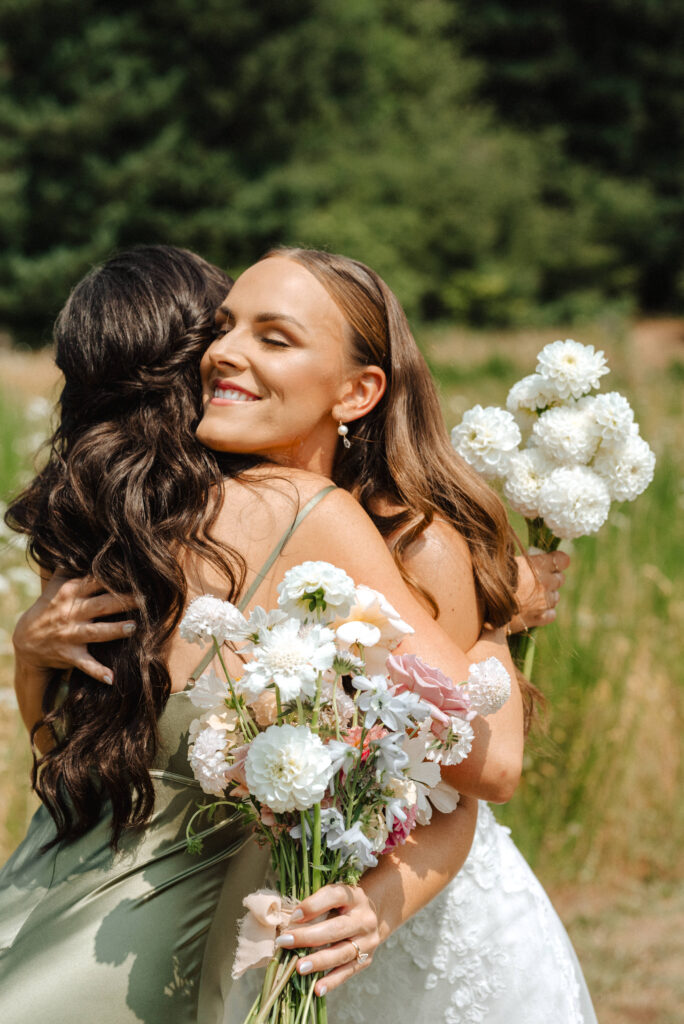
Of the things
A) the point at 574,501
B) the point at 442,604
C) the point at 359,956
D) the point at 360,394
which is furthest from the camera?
the point at 360,394

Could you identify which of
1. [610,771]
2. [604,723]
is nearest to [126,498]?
[604,723]

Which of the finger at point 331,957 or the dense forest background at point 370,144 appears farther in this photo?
the dense forest background at point 370,144

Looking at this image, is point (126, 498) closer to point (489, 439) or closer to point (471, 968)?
point (489, 439)

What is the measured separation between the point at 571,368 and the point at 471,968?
164 cm

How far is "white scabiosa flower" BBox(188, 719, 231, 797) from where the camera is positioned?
178 centimetres

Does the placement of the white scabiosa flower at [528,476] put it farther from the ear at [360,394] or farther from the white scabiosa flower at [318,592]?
the white scabiosa flower at [318,592]

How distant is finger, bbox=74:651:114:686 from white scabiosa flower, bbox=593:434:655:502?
1332mm

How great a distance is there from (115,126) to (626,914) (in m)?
23.3

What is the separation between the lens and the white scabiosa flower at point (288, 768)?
1.64m

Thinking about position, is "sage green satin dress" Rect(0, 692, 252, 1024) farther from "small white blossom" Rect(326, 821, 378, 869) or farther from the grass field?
the grass field

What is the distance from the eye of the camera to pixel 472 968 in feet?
8.88

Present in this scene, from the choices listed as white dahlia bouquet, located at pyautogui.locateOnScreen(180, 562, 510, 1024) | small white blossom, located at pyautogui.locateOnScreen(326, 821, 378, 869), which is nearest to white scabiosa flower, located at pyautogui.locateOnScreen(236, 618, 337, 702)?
white dahlia bouquet, located at pyautogui.locateOnScreen(180, 562, 510, 1024)

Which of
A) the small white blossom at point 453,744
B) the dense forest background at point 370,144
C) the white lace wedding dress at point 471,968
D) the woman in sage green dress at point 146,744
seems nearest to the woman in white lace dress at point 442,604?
the white lace wedding dress at point 471,968

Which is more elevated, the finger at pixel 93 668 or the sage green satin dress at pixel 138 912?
the finger at pixel 93 668
